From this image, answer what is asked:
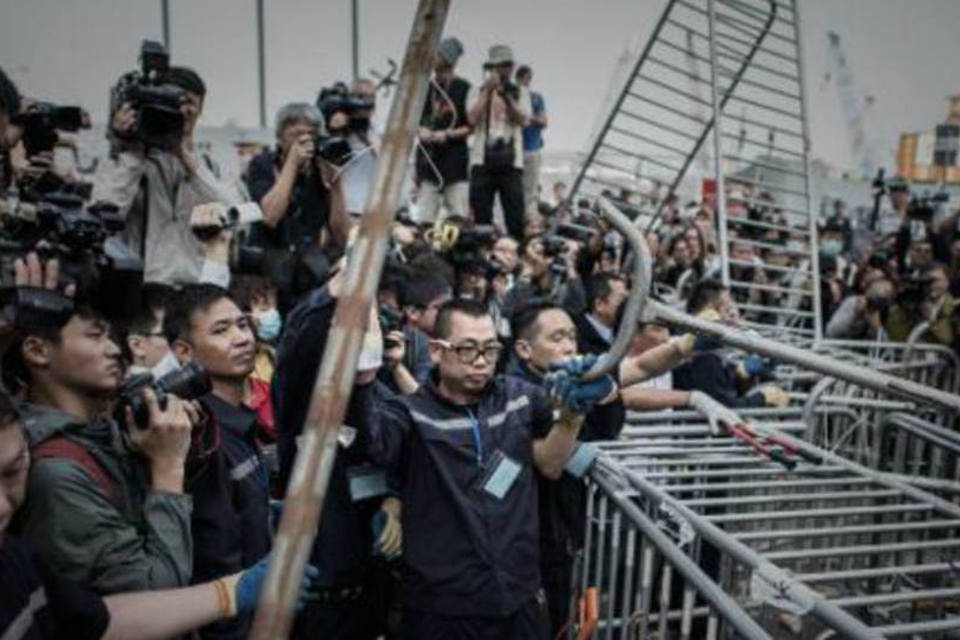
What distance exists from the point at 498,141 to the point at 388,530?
5061 mm

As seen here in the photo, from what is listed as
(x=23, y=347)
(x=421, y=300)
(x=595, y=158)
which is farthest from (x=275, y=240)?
(x=595, y=158)

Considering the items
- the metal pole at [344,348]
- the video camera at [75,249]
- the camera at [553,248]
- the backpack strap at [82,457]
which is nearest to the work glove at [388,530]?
the backpack strap at [82,457]

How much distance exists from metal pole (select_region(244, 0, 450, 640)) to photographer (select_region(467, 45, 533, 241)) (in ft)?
19.9

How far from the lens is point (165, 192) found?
12.0ft

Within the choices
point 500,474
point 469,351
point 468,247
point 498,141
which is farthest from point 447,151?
point 500,474

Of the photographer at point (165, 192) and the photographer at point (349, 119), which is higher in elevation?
the photographer at point (349, 119)

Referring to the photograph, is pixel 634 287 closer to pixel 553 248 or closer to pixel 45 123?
pixel 45 123

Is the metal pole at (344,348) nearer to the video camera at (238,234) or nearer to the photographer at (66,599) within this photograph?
the photographer at (66,599)

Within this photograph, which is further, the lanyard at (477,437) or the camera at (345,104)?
the camera at (345,104)

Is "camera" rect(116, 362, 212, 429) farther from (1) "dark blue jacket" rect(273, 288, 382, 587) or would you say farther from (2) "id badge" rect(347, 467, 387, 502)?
(2) "id badge" rect(347, 467, 387, 502)

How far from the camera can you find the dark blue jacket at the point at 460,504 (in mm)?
2529

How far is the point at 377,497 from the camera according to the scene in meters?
2.81

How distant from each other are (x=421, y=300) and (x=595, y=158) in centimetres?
348

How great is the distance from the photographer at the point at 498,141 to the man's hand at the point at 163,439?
17.6 feet
